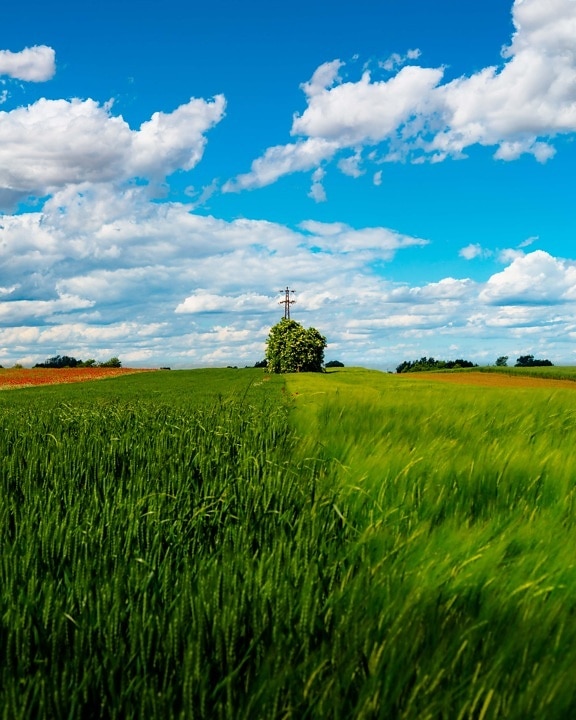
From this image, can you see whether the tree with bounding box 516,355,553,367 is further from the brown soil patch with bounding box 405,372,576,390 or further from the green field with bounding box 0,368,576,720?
the green field with bounding box 0,368,576,720

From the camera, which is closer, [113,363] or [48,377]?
[48,377]

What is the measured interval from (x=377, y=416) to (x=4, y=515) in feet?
19.7

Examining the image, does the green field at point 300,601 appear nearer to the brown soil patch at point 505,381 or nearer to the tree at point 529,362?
the brown soil patch at point 505,381

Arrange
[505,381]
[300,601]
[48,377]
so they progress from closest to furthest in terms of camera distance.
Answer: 1. [300,601]
2. [505,381]
3. [48,377]

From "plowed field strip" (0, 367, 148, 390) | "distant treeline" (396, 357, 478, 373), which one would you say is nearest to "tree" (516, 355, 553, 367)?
"distant treeline" (396, 357, 478, 373)

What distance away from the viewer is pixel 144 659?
2.17 m

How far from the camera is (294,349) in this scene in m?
67.6

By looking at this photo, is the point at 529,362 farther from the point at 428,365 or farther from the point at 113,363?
the point at 113,363

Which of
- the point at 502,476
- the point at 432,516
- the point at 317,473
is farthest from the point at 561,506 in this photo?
the point at 317,473

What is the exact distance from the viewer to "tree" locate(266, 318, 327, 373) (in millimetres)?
67625

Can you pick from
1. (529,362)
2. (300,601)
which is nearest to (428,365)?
(529,362)

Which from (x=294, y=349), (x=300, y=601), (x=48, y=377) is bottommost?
(x=300, y=601)

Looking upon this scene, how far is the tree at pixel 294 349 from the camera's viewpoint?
67.6m

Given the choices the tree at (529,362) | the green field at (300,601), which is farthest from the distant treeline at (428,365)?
the green field at (300,601)
